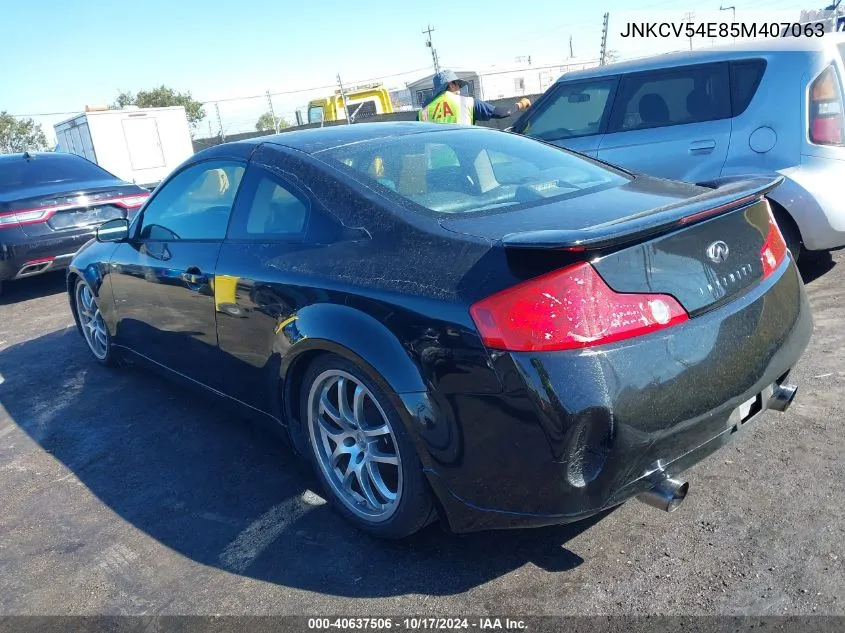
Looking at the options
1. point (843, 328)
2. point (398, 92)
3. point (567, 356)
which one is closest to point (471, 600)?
point (567, 356)

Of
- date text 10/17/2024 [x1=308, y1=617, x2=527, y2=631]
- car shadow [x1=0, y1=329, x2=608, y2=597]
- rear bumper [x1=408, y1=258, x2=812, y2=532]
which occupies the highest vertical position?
rear bumper [x1=408, y1=258, x2=812, y2=532]

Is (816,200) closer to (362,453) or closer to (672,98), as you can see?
(672,98)

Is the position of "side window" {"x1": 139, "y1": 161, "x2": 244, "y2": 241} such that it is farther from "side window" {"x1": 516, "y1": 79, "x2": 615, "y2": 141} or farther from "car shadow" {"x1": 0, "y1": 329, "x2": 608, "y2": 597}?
"side window" {"x1": 516, "y1": 79, "x2": 615, "y2": 141}

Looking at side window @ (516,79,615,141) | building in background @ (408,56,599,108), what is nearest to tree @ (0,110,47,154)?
building in background @ (408,56,599,108)

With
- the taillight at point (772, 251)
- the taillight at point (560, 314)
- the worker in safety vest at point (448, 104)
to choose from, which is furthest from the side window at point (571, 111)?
the taillight at point (560, 314)

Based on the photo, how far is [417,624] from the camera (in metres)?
2.26

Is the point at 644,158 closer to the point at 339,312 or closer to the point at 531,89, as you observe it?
the point at 339,312

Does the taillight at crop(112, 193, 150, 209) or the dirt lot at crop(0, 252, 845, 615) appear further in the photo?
the taillight at crop(112, 193, 150, 209)

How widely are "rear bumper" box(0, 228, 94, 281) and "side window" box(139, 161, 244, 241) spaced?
11.8ft

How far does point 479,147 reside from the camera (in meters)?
3.25

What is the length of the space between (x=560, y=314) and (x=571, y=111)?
446cm

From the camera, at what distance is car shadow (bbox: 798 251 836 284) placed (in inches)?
211

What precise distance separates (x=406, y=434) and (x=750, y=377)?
1.14 meters

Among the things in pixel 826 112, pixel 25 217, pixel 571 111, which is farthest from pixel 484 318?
pixel 25 217
